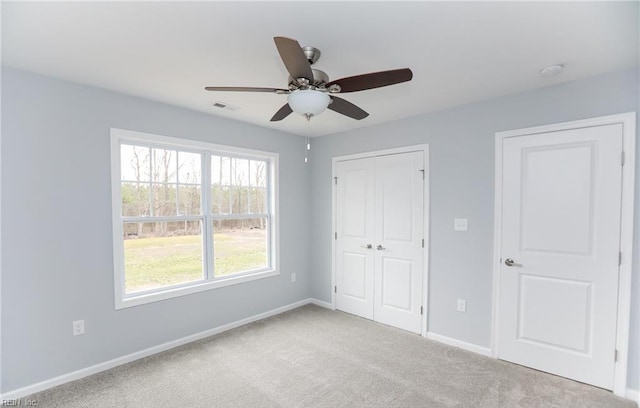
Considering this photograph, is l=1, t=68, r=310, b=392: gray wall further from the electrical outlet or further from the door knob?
the door knob

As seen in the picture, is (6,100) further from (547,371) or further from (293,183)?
(547,371)

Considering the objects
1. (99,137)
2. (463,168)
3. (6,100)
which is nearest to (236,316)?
(99,137)

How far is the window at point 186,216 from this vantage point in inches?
111

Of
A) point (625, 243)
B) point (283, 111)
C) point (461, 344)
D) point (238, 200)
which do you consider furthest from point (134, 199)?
point (625, 243)

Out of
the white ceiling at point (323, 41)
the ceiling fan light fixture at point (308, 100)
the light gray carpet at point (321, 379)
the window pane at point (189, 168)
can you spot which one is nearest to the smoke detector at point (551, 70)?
the white ceiling at point (323, 41)

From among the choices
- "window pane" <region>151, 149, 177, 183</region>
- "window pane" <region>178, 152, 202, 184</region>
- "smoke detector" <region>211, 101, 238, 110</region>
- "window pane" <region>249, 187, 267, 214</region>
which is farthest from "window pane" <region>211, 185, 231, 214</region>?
"smoke detector" <region>211, 101, 238, 110</region>

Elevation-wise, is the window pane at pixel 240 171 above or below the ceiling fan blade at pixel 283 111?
below

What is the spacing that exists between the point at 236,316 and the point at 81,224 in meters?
1.89

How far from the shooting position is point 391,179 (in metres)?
3.58

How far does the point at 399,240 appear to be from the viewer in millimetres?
3527

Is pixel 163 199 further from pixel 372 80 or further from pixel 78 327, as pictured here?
pixel 372 80

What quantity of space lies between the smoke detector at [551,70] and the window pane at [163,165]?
339 cm

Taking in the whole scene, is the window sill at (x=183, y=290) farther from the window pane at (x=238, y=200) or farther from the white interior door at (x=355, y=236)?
the white interior door at (x=355, y=236)

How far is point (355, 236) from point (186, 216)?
2.10 m
